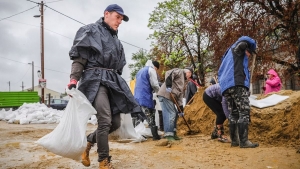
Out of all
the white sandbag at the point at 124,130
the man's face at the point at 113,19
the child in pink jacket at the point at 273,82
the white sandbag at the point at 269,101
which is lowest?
the white sandbag at the point at 124,130

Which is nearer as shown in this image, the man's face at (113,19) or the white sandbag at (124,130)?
the man's face at (113,19)

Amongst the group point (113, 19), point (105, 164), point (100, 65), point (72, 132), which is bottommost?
point (105, 164)

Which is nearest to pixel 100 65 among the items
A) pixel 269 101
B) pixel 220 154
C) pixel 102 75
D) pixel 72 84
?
pixel 102 75

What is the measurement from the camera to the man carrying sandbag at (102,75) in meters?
2.88

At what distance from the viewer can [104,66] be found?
3078 mm

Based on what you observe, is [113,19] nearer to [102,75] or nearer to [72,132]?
[102,75]

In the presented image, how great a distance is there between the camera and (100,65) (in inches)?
120

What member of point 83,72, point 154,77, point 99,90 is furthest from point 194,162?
point 154,77

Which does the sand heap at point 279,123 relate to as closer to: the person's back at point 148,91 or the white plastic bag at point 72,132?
the person's back at point 148,91

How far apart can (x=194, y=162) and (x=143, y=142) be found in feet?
7.52

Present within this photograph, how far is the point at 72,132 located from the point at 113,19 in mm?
1383

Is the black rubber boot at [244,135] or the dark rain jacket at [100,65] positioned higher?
the dark rain jacket at [100,65]

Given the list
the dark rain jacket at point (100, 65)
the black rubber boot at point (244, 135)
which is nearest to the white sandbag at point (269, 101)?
the black rubber boot at point (244, 135)

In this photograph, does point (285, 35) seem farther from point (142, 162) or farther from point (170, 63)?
point (170, 63)
